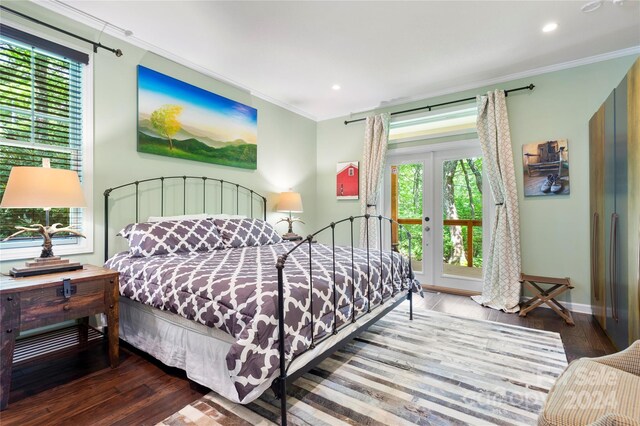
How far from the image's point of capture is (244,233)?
3.15 meters

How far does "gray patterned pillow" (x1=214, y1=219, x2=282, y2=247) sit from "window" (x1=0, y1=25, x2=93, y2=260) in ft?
3.58

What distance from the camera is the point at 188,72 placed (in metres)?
3.33

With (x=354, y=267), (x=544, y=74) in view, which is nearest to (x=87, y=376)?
(x=354, y=267)

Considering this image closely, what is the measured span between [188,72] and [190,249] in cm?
201

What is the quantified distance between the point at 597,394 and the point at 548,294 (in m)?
2.51

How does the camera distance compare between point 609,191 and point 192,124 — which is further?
point 192,124

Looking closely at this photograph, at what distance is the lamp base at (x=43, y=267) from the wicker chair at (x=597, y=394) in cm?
268

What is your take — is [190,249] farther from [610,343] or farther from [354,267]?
[610,343]

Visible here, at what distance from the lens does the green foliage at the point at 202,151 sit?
118 inches

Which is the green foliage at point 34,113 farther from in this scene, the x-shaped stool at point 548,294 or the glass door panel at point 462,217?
the x-shaped stool at point 548,294

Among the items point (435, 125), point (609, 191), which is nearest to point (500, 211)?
point (609, 191)

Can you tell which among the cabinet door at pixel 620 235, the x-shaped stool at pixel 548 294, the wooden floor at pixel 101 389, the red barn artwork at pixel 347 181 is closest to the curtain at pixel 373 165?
the red barn artwork at pixel 347 181

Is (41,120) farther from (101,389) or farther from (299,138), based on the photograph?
(299,138)

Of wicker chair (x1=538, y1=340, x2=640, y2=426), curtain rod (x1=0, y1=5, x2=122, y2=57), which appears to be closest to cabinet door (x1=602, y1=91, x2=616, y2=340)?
wicker chair (x1=538, y1=340, x2=640, y2=426)
